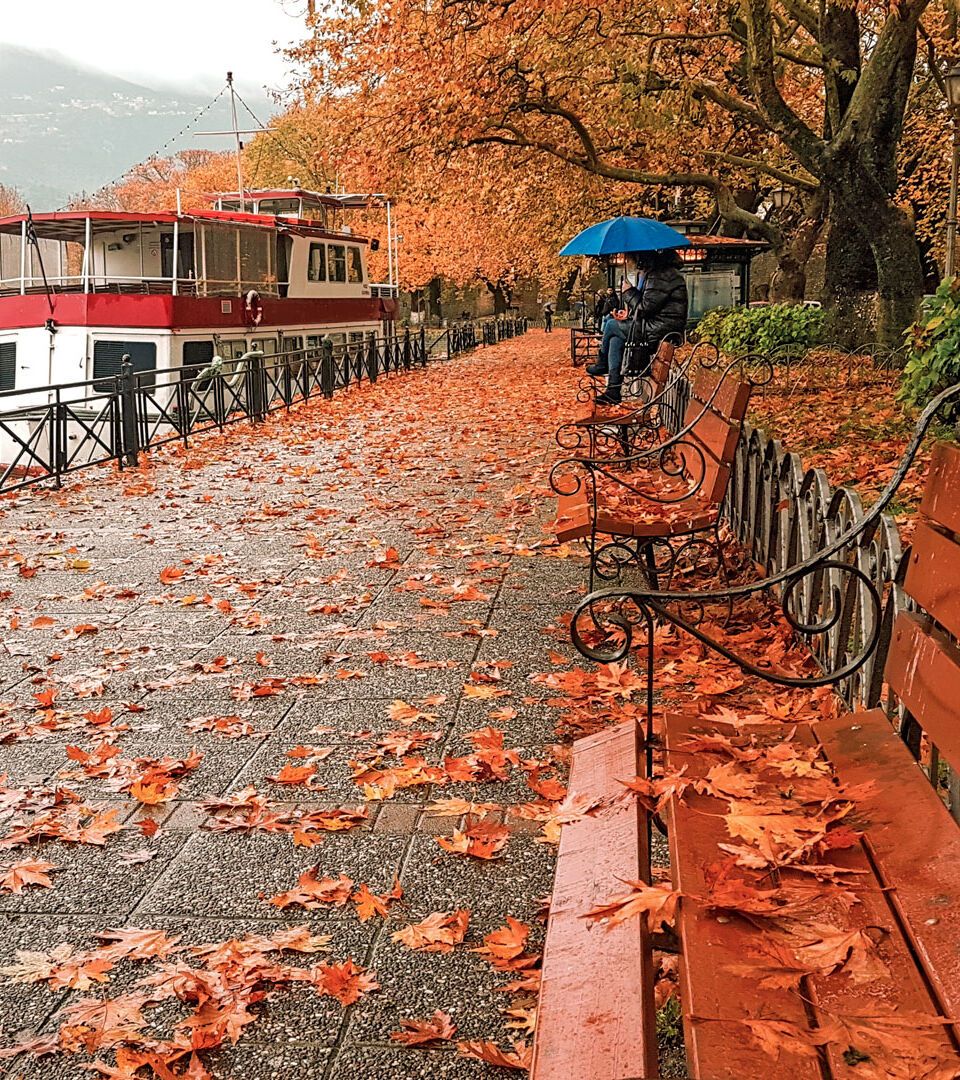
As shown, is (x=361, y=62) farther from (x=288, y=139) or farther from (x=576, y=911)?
(x=288, y=139)

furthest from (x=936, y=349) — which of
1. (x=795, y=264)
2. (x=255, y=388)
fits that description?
(x=795, y=264)

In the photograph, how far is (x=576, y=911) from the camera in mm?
2182

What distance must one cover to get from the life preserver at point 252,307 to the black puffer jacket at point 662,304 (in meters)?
13.0

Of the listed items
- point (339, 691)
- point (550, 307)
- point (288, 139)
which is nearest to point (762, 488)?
point (339, 691)

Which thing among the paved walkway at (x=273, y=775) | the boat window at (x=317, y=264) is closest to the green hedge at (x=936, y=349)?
the paved walkway at (x=273, y=775)

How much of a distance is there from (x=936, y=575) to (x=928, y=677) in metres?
0.26

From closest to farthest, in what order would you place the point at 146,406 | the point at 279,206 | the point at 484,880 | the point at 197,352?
the point at 484,880 < the point at 146,406 < the point at 197,352 < the point at 279,206

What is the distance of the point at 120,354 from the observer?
20875 millimetres

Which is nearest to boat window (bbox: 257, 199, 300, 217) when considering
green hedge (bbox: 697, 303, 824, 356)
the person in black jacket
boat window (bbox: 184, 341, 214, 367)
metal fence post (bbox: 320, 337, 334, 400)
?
boat window (bbox: 184, 341, 214, 367)

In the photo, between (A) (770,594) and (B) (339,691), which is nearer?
(B) (339,691)

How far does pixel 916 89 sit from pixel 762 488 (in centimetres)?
2205

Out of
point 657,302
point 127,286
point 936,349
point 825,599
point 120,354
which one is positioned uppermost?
point 127,286

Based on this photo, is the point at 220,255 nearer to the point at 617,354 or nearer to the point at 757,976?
the point at 617,354

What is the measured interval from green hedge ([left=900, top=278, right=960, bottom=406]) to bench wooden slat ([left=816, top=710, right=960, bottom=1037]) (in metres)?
5.85
